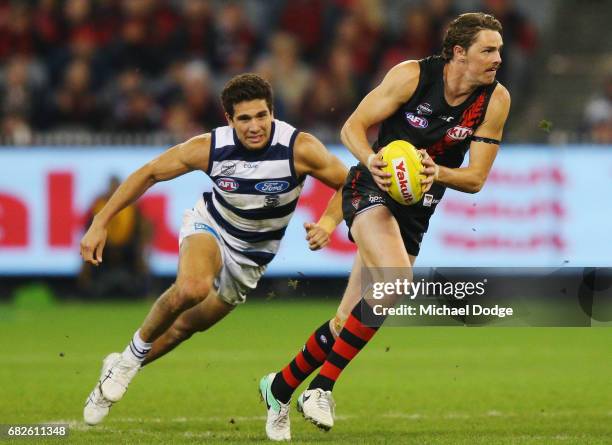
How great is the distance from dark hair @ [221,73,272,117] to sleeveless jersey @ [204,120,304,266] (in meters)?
0.24

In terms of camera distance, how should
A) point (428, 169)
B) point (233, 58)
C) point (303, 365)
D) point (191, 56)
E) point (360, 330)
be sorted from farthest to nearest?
point (191, 56) < point (233, 58) < point (303, 365) < point (360, 330) < point (428, 169)

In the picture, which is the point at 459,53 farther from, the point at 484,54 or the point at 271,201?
the point at 271,201

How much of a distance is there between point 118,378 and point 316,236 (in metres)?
1.62

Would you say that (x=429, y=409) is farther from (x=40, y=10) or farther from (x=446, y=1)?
(x=40, y=10)

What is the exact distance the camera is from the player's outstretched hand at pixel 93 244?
7953mm

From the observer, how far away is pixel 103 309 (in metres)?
15.9

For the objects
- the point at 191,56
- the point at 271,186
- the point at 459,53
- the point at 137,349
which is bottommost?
the point at 191,56

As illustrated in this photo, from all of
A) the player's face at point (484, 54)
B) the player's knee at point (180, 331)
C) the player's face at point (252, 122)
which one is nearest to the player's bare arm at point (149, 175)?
the player's face at point (252, 122)

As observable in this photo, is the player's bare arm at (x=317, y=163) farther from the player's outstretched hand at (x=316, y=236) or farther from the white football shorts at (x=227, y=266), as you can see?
the white football shorts at (x=227, y=266)

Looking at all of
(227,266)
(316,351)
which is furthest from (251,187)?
(316,351)

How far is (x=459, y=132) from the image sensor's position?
7.99 metres

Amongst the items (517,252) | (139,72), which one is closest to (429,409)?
(517,252)

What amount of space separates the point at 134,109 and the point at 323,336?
936 cm

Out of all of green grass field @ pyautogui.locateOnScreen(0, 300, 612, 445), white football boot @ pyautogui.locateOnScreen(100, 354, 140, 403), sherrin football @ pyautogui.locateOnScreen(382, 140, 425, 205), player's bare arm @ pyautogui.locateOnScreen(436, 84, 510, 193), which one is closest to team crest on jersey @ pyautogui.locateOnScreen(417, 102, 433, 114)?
player's bare arm @ pyautogui.locateOnScreen(436, 84, 510, 193)
